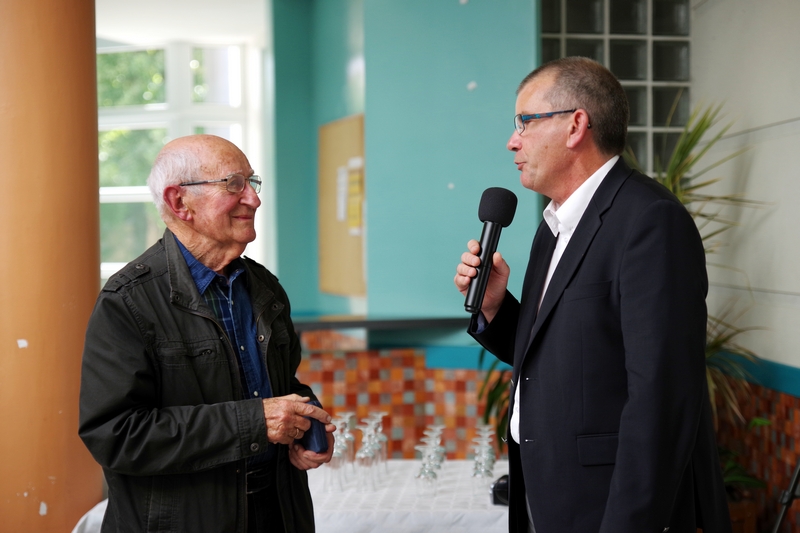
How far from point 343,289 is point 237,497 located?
358 centimetres

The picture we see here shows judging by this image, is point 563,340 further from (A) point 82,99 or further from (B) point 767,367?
(B) point 767,367

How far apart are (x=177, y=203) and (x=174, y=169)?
3.0 inches

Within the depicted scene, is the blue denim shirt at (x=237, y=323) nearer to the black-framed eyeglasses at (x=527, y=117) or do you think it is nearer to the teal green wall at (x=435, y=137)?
the black-framed eyeglasses at (x=527, y=117)

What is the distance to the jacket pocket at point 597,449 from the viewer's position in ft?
4.71

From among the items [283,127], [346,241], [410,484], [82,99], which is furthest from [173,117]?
[410,484]

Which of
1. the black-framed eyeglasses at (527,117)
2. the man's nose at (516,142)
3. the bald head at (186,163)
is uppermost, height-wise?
the black-framed eyeglasses at (527,117)

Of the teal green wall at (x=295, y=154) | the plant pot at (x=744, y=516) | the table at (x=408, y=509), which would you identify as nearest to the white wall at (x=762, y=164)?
the plant pot at (x=744, y=516)

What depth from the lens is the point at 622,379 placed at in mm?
1439

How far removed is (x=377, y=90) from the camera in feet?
13.5

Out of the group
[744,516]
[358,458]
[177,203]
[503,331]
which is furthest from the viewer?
[744,516]

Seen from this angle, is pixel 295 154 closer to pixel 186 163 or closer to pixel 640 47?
pixel 640 47

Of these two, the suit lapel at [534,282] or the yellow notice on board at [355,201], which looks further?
the yellow notice on board at [355,201]

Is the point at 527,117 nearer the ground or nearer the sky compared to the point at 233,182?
nearer the sky

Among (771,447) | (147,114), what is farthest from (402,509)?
(147,114)
